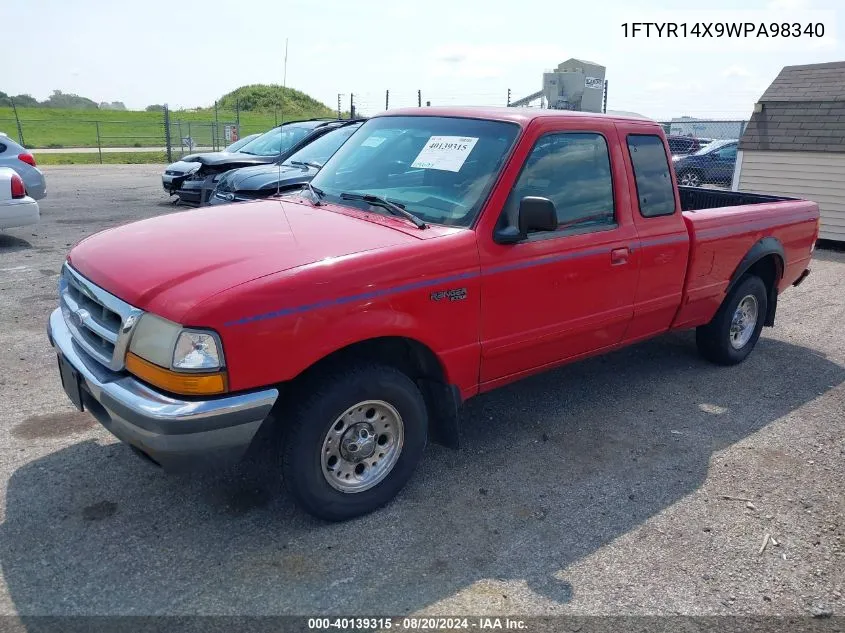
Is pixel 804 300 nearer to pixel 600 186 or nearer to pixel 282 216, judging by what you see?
pixel 600 186

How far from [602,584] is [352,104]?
63.3ft

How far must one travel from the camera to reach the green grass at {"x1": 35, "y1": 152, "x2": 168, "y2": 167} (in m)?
26.7

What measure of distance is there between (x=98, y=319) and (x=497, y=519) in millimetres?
2160

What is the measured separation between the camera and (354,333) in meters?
3.17

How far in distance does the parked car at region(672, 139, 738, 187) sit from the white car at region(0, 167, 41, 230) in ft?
45.7

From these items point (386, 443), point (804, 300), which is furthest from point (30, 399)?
point (804, 300)

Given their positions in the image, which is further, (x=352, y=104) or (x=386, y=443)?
(x=352, y=104)

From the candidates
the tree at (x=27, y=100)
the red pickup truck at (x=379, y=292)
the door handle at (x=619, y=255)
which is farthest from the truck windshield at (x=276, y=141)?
the tree at (x=27, y=100)

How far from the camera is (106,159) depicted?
28.3m

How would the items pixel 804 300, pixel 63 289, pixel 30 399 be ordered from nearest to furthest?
pixel 63 289, pixel 30 399, pixel 804 300

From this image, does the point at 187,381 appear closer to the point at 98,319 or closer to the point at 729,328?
the point at 98,319

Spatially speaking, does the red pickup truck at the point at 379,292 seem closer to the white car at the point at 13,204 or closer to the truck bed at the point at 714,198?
the truck bed at the point at 714,198

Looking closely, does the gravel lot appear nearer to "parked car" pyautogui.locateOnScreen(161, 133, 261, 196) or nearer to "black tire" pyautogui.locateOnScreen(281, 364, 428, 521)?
"black tire" pyautogui.locateOnScreen(281, 364, 428, 521)

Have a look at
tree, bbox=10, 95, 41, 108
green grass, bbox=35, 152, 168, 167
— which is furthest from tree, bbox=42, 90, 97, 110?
green grass, bbox=35, 152, 168, 167
